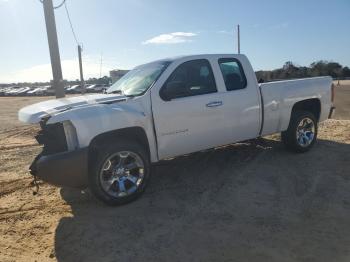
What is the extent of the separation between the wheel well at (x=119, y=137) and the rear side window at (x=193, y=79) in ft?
2.49

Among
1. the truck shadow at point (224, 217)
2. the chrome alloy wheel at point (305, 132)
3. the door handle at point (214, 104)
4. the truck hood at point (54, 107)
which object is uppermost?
the truck hood at point (54, 107)

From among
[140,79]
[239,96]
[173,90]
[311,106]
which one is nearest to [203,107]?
[173,90]

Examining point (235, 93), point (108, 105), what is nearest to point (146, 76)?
point (108, 105)

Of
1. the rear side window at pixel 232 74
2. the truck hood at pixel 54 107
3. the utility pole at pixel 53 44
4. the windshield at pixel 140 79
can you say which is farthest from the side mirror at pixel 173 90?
the utility pole at pixel 53 44

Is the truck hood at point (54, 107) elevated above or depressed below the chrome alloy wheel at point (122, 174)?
above

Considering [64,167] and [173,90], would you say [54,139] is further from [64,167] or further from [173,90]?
[173,90]

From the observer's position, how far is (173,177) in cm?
625

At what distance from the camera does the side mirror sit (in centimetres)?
543

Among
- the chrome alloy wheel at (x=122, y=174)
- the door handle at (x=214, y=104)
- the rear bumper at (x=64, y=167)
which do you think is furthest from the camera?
the door handle at (x=214, y=104)

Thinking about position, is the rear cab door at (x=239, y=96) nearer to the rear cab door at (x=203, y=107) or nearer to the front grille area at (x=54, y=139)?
the rear cab door at (x=203, y=107)

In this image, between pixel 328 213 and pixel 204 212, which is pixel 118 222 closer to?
pixel 204 212

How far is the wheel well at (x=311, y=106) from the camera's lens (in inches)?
298

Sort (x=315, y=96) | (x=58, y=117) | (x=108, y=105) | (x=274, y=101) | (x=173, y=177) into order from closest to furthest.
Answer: (x=58, y=117) < (x=108, y=105) < (x=173, y=177) < (x=274, y=101) < (x=315, y=96)

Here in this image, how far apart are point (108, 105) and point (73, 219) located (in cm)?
150
